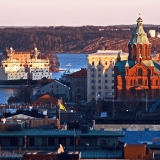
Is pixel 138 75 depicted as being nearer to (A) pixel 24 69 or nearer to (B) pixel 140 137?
(B) pixel 140 137

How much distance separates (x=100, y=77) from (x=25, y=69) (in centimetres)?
5835

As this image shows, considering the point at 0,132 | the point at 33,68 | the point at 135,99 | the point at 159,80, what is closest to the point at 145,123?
the point at 0,132

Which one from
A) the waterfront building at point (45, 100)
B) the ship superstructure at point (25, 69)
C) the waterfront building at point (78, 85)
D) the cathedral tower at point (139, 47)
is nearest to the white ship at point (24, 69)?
the ship superstructure at point (25, 69)

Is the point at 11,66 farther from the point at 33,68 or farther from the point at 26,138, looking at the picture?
the point at 26,138

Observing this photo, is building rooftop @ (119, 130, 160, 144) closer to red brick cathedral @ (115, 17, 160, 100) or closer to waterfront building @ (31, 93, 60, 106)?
red brick cathedral @ (115, 17, 160, 100)

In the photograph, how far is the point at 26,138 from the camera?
2461cm

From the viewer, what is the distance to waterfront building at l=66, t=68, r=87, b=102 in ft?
232

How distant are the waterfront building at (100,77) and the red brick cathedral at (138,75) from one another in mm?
4920

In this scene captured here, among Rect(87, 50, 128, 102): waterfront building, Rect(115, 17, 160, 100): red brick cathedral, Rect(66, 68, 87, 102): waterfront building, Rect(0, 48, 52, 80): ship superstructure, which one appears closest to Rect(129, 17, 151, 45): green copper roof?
Rect(115, 17, 160, 100): red brick cathedral

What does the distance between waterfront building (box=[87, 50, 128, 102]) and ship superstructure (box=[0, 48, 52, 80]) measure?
48.0 m

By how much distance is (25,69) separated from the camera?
5012 inches

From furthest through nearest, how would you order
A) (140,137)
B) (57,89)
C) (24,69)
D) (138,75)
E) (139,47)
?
(24,69) < (57,89) < (139,47) < (138,75) < (140,137)

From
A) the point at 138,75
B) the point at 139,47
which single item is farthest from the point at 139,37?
the point at 138,75

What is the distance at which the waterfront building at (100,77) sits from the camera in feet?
223
